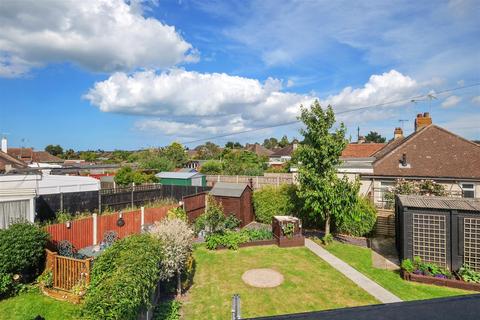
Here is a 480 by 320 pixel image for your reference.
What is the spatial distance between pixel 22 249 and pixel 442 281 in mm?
14812

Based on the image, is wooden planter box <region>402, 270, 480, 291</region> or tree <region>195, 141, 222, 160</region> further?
tree <region>195, 141, 222, 160</region>

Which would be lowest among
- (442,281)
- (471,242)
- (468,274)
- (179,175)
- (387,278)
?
(387,278)

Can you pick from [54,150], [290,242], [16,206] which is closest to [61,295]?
[16,206]

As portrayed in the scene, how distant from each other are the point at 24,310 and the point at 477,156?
24771 mm

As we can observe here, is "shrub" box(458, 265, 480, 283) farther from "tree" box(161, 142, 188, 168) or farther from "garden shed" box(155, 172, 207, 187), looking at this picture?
"tree" box(161, 142, 188, 168)

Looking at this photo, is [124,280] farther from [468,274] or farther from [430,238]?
[468,274]

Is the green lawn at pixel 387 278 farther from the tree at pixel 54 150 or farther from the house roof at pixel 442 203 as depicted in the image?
the tree at pixel 54 150

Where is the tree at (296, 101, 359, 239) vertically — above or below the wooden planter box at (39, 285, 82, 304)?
above

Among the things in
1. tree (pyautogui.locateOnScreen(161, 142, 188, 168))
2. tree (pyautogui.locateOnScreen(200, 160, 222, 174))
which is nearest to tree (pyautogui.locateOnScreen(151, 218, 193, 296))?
tree (pyautogui.locateOnScreen(200, 160, 222, 174))

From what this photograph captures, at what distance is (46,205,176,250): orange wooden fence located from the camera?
12.9 meters

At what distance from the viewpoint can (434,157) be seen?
19938mm

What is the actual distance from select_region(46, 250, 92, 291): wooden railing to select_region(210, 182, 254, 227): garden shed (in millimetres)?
10559

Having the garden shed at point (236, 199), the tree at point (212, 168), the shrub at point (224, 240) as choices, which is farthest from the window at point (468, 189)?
the tree at point (212, 168)

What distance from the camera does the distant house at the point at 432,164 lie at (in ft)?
60.8
